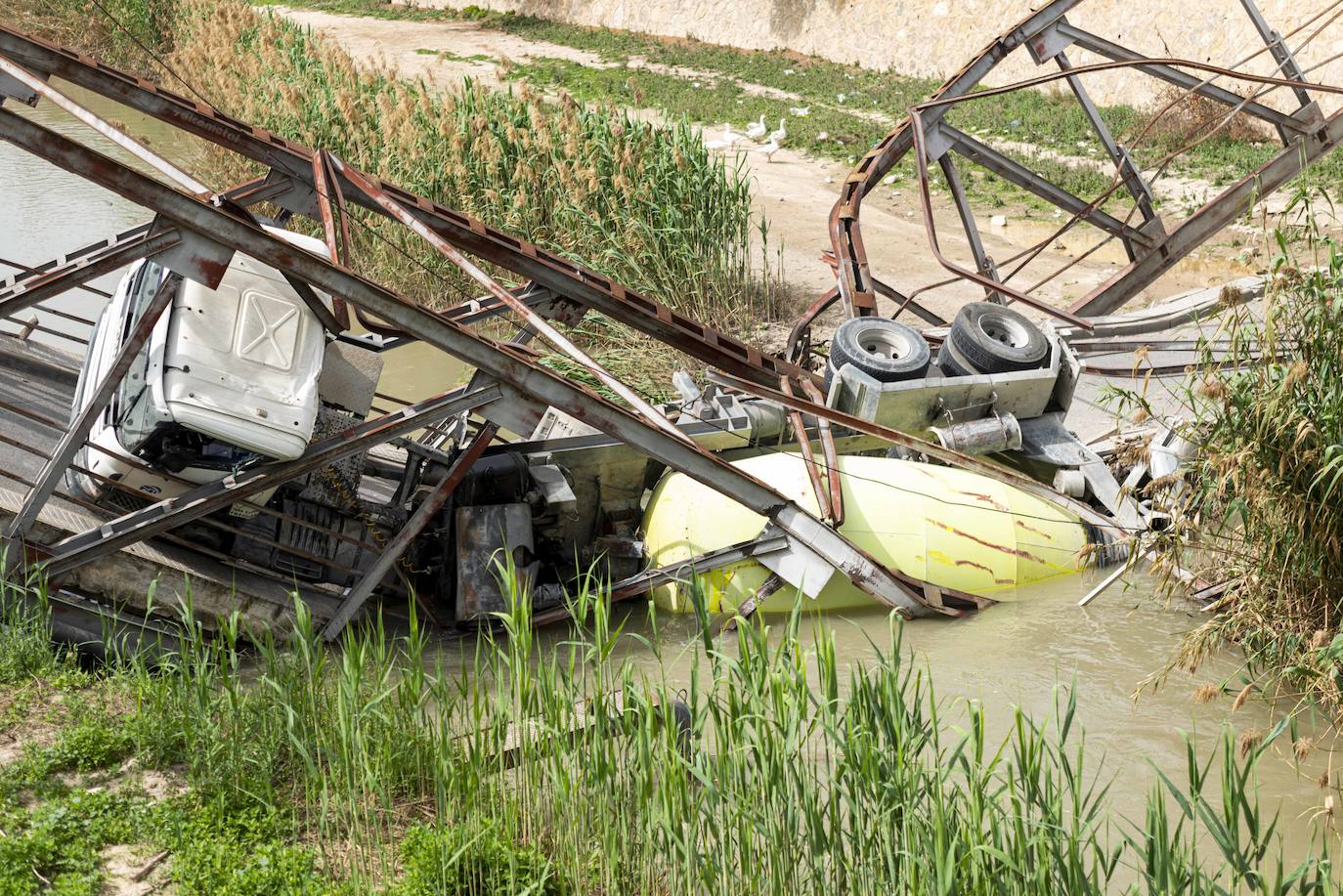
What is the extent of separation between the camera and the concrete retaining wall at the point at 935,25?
18203 mm

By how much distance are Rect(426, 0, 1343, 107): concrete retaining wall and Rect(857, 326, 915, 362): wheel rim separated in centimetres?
941

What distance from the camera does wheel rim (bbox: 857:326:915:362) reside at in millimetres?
7996

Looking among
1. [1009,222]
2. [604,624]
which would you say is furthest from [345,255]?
[1009,222]

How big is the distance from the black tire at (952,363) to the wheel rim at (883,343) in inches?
10.7

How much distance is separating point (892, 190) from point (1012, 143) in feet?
7.36

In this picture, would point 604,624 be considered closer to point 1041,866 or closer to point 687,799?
point 687,799

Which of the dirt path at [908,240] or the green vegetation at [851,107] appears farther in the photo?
the green vegetation at [851,107]

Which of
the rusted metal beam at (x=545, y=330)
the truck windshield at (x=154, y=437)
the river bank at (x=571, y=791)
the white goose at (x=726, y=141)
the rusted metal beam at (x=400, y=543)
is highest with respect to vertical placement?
the white goose at (x=726, y=141)

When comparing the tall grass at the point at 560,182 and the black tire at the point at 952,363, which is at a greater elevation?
the tall grass at the point at 560,182

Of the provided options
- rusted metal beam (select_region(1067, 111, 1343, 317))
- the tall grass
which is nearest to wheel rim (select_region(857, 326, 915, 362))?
rusted metal beam (select_region(1067, 111, 1343, 317))

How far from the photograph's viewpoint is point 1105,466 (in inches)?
308

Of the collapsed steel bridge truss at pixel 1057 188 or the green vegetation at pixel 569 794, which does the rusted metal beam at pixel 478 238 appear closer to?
the collapsed steel bridge truss at pixel 1057 188

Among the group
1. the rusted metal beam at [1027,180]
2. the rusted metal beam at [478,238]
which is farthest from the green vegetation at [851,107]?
the rusted metal beam at [478,238]

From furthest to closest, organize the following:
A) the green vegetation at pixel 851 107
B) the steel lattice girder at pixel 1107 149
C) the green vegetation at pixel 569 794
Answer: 1. the green vegetation at pixel 851 107
2. the steel lattice girder at pixel 1107 149
3. the green vegetation at pixel 569 794
